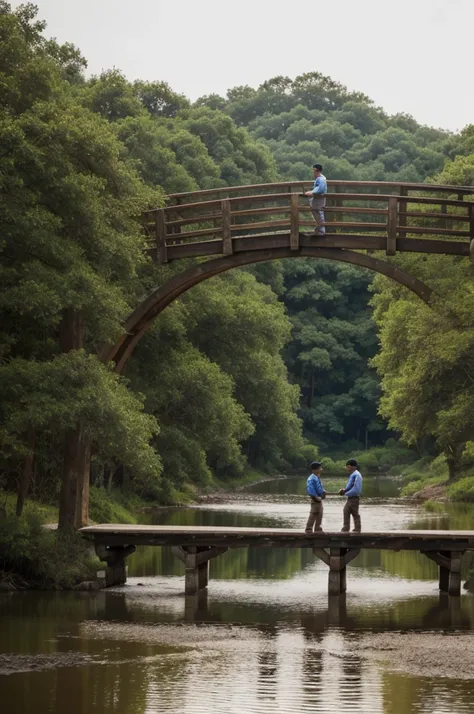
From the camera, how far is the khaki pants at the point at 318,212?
29391mm

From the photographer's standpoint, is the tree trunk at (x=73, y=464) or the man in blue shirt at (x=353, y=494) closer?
the man in blue shirt at (x=353, y=494)

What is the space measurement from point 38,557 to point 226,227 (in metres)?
8.06

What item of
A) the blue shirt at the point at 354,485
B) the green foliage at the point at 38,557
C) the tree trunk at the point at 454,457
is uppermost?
the tree trunk at the point at 454,457

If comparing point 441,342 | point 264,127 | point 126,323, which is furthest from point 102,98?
point 264,127

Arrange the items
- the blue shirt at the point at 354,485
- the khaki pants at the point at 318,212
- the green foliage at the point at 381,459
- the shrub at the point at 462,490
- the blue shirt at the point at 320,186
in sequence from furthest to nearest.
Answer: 1. the green foliage at the point at 381,459
2. the shrub at the point at 462,490
3. the khaki pants at the point at 318,212
4. the blue shirt at the point at 320,186
5. the blue shirt at the point at 354,485

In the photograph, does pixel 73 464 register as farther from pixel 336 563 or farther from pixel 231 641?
pixel 231 641

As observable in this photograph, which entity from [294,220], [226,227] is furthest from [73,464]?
[294,220]

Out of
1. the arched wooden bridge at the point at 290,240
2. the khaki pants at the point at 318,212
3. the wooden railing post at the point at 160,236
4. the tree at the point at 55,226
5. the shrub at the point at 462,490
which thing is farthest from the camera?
the shrub at the point at 462,490

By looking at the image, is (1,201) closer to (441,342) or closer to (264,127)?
(441,342)

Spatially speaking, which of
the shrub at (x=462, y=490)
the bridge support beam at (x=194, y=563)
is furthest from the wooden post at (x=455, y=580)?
the shrub at (x=462, y=490)

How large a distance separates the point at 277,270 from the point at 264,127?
50.8 meters

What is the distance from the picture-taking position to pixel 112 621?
22578mm

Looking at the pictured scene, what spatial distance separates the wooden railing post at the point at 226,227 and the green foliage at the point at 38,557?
275 inches

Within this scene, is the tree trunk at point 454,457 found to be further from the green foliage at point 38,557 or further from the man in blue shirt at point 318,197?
the green foliage at point 38,557
